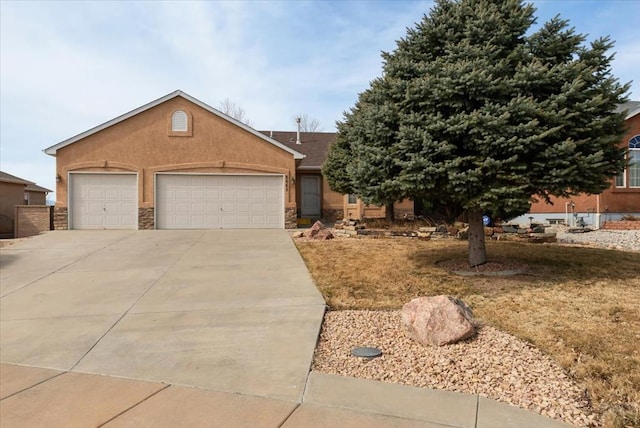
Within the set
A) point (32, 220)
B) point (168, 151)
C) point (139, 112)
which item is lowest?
point (32, 220)

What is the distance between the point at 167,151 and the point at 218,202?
9.82ft

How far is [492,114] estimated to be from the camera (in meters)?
6.21

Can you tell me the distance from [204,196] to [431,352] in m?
14.2

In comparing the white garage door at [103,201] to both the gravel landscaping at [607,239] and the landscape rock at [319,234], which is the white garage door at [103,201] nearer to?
the landscape rock at [319,234]

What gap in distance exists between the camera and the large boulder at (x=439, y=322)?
4.38 meters

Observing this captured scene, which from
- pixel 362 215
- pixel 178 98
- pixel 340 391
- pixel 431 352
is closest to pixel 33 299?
pixel 340 391

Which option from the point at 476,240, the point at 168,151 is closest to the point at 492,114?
the point at 476,240

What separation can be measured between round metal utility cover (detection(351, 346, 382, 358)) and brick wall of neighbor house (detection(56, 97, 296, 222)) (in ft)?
43.2

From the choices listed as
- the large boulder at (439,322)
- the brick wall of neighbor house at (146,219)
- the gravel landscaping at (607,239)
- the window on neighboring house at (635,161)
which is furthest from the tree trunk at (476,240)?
the window on neighboring house at (635,161)

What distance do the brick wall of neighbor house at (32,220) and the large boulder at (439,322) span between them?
16614 mm

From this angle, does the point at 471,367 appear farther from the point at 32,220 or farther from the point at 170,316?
the point at 32,220

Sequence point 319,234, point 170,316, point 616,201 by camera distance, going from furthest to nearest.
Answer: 1. point 616,201
2. point 319,234
3. point 170,316

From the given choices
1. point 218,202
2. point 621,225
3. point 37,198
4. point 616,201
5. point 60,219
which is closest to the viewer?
point 60,219

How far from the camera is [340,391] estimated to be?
351 centimetres
